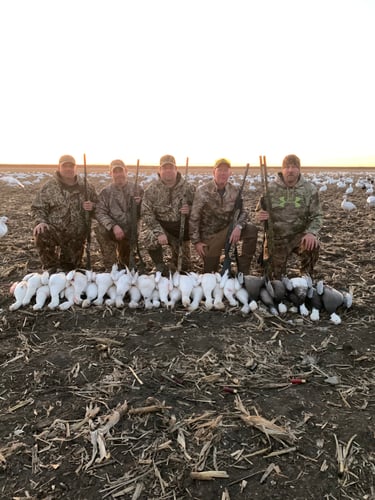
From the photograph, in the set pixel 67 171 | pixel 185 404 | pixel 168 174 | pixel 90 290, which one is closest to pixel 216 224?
pixel 168 174

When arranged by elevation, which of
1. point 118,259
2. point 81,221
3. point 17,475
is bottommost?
point 17,475

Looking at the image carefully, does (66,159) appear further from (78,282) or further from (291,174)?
(291,174)

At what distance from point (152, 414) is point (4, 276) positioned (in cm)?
383

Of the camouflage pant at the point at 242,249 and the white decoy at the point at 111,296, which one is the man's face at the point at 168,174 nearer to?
the camouflage pant at the point at 242,249

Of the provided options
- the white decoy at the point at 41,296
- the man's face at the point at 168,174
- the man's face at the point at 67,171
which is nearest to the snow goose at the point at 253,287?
the man's face at the point at 168,174

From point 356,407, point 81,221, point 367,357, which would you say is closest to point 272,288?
point 367,357

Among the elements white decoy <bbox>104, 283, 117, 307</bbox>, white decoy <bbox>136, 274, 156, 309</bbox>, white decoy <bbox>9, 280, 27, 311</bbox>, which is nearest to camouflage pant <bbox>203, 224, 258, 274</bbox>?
white decoy <bbox>136, 274, 156, 309</bbox>

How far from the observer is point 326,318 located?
4.57m

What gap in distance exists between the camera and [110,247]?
6.14 m

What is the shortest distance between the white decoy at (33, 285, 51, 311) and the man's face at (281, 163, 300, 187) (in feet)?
11.6

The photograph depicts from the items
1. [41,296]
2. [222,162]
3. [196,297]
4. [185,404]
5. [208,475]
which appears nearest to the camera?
[208,475]

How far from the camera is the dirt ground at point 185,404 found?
A: 7.85 ft

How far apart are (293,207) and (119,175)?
259cm

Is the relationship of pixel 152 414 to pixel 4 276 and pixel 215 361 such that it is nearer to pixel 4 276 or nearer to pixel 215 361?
pixel 215 361
